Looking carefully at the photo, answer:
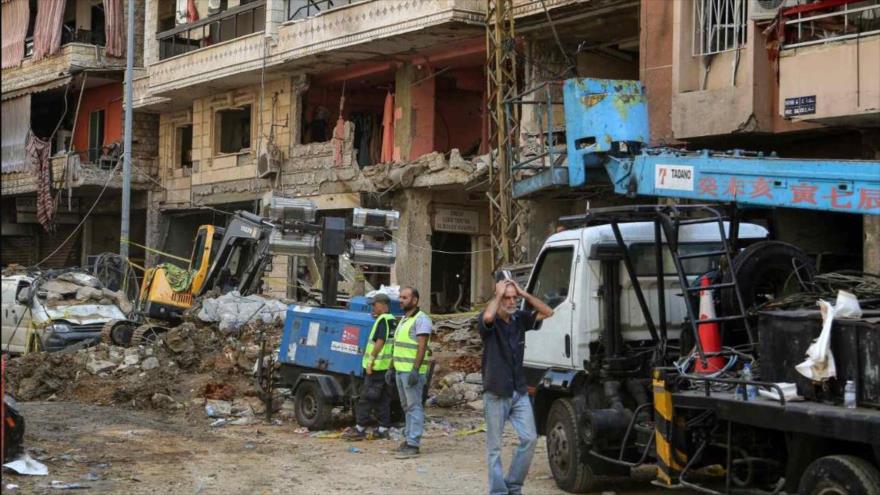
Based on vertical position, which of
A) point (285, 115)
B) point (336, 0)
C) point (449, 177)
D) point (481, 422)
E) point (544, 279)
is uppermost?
point (336, 0)

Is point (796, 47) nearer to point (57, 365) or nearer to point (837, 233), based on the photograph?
point (837, 233)

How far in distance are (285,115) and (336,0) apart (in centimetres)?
343

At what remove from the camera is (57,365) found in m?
19.1

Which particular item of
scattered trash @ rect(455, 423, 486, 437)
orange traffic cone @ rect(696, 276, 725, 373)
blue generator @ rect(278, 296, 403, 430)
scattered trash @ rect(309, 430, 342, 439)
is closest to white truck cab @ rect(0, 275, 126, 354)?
blue generator @ rect(278, 296, 403, 430)

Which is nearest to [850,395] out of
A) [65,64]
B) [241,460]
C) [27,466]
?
[241,460]

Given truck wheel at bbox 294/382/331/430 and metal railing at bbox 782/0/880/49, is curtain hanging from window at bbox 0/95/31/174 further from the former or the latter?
metal railing at bbox 782/0/880/49

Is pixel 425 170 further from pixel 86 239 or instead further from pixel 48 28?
pixel 86 239

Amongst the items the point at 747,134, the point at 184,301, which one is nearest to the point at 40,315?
the point at 184,301

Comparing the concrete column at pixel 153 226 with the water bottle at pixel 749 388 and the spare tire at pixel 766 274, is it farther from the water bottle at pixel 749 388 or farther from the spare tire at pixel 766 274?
the water bottle at pixel 749 388

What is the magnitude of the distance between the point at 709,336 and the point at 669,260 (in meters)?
1.41

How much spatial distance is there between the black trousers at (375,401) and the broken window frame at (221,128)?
60.2 feet

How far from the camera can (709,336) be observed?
28.8 feet

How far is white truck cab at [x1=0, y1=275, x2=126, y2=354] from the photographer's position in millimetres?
22250

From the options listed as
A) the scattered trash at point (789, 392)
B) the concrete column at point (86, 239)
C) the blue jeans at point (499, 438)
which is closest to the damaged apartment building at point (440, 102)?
the blue jeans at point (499, 438)
